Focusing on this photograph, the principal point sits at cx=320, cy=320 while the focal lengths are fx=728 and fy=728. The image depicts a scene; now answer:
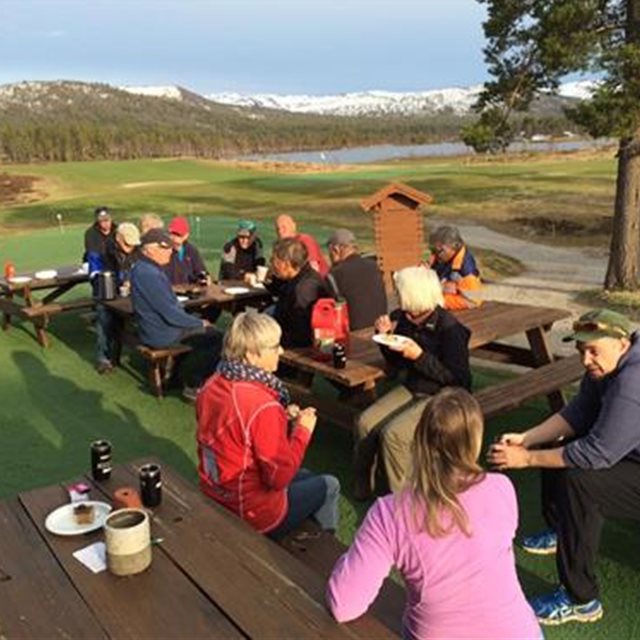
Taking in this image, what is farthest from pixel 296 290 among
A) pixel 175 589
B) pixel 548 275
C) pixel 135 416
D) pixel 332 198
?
pixel 332 198

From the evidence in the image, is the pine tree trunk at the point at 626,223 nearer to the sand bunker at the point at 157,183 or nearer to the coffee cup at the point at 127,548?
the coffee cup at the point at 127,548

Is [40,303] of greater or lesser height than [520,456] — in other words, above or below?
below

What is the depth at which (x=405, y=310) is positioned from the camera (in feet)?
14.2

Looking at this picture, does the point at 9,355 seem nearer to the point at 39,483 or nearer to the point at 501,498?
the point at 39,483

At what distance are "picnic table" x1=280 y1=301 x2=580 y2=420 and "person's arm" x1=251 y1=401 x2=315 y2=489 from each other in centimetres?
160

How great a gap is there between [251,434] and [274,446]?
108 mm

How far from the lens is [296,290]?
545cm

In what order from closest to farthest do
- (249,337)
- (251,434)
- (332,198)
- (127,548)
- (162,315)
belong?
(127,548), (251,434), (249,337), (162,315), (332,198)

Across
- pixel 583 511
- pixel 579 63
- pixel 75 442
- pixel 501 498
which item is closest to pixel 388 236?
pixel 579 63

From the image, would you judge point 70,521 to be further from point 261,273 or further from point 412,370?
point 261,273

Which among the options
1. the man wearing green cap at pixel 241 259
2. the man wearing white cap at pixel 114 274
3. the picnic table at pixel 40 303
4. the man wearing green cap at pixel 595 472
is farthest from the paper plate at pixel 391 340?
the picnic table at pixel 40 303

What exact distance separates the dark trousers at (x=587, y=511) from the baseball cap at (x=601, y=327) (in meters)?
0.60

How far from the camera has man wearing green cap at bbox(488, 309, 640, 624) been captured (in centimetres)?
326

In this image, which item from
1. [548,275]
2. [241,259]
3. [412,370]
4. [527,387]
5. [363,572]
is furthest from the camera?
[548,275]
